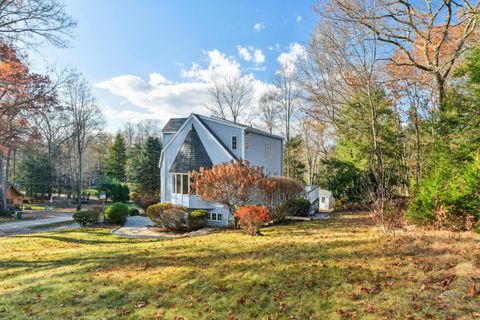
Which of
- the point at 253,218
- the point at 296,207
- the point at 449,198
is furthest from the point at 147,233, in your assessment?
the point at 449,198

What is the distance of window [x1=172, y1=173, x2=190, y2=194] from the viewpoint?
68.6 ft

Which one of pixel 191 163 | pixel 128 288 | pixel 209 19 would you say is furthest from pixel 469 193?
pixel 191 163

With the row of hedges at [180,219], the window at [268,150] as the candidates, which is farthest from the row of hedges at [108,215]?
the window at [268,150]

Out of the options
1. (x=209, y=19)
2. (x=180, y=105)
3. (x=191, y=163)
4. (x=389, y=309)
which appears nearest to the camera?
(x=389, y=309)

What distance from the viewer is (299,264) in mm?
7051

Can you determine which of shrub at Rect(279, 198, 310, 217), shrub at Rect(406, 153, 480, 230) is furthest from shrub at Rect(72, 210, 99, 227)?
shrub at Rect(406, 153, 480, 230)

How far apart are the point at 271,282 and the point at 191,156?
51.7 ft

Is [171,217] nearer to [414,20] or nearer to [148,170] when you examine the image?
[414,20]

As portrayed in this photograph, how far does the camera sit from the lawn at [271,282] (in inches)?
197

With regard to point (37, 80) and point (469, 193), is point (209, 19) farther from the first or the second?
point (469, 193)

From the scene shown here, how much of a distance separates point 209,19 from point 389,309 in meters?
16.5

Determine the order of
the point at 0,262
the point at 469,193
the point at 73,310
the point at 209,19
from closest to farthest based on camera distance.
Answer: the point at 73,310 < the point at 469,193 < the point at 0,262 < the point at 209,19

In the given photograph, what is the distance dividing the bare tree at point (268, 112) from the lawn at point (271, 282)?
32596mm

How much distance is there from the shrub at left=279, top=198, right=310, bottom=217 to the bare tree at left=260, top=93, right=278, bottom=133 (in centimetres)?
2268
